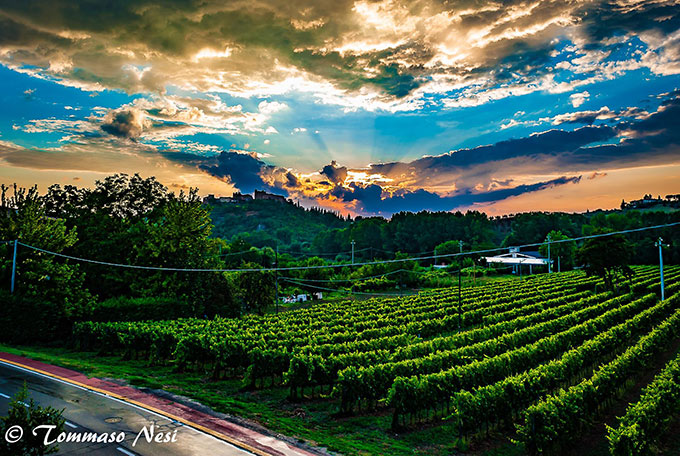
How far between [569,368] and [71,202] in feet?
165

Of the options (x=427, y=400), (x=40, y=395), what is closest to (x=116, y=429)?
(x=40, y=395)

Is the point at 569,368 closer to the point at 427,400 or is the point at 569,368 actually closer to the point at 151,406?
the point at 427,400

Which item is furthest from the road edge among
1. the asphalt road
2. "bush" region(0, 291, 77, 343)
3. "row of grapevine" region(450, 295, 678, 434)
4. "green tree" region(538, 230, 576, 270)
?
"green tree" region(538, 230, 576, 270)

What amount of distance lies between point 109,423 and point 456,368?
42.6 feet

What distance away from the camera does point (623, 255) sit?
48.4m

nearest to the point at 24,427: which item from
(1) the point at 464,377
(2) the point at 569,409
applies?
(1) the point at 464,377

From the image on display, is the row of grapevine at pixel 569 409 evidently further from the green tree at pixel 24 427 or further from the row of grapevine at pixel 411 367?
the green tree at pixel 24 427

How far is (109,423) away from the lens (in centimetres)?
1389
